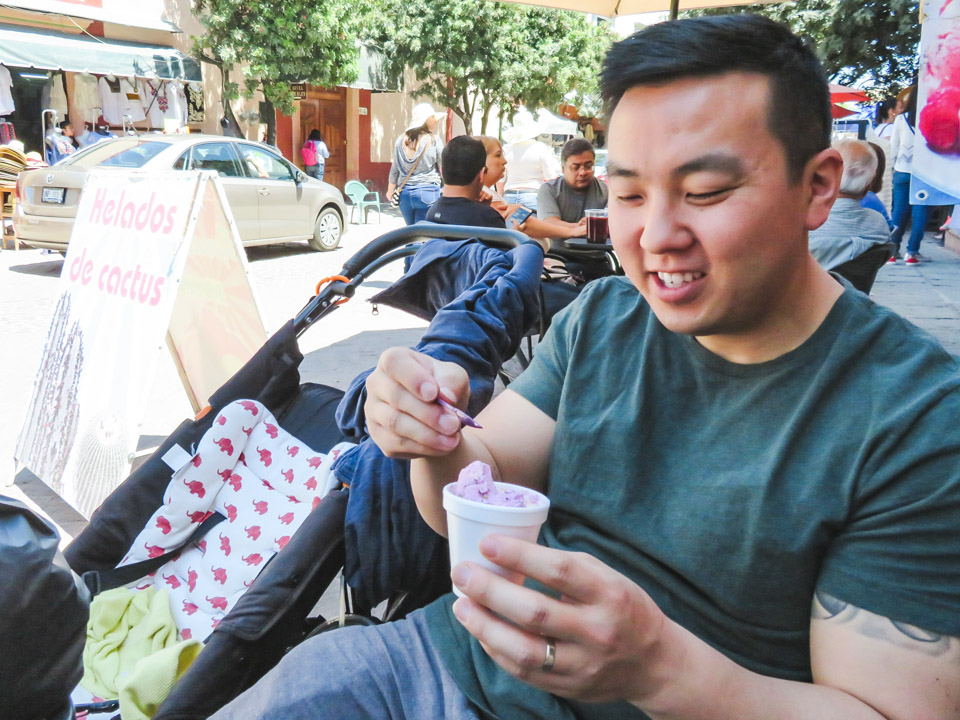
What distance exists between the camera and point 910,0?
15727 mm

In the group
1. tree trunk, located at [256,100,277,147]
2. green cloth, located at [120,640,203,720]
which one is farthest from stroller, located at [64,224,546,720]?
tree trunk, located at [256,100,277,147]

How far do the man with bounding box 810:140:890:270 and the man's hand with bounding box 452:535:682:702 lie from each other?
3.11 meters

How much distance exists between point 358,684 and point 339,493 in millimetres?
547

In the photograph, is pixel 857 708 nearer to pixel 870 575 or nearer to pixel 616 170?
pixel 870 575

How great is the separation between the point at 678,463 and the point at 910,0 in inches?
702

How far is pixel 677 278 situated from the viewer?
1321 millimetres

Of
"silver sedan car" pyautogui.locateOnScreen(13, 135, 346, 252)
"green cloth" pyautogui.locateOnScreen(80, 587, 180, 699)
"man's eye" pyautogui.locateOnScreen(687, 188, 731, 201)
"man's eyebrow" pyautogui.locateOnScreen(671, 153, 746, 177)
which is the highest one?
"man's eyebrow" pyautogui.locateOnScreen(671, 153, 746, 177)

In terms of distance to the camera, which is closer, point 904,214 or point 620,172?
point 620,172

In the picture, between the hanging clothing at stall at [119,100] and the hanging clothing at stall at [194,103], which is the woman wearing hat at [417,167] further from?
the hanging clothing at stall at [194,103]

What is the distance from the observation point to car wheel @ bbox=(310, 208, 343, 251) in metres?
12.7

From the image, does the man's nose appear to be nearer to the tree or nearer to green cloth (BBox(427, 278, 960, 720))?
green cloth (BBox(427, 278, 960, 720))

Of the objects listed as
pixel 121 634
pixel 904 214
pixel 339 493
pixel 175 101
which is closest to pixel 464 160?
pixel 121 634

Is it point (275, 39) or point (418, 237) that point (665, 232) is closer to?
point (418, 237)

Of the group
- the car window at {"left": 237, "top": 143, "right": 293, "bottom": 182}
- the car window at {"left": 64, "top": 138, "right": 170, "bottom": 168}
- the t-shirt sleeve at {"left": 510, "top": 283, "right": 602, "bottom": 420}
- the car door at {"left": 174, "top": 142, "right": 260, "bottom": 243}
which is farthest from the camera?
the car window at {"left": 237, "top": 143, "right": 293, "bottom": 182}
